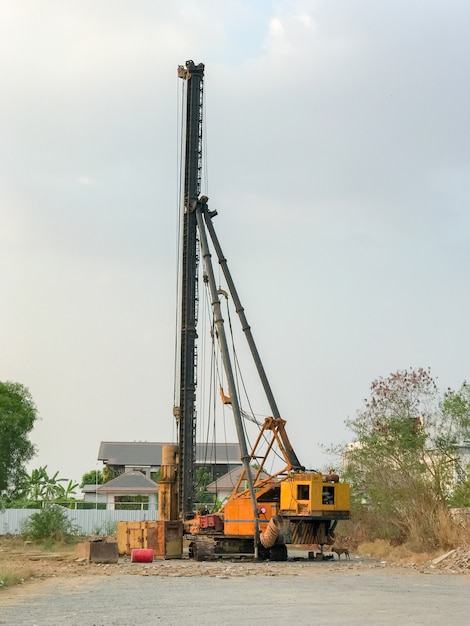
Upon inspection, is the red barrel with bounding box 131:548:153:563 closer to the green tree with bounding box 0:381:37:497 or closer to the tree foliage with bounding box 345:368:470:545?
the tree foliage with bounding box 345:368:470:545

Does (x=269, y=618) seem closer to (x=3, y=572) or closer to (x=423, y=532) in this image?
(x=3, y=572)

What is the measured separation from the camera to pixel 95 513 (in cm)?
5372

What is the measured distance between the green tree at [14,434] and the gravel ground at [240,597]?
→ 38.9 meters

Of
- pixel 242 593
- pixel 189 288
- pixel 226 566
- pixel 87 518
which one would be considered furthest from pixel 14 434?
pixel 242 593

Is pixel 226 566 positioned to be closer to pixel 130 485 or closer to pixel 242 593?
pixel 242 593

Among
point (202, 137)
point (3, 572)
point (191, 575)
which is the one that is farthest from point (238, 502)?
point (202, 137)

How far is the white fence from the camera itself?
52.8 m

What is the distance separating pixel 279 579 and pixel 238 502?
833cm

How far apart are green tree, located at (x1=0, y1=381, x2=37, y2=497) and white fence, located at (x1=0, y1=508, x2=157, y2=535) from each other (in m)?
9.86

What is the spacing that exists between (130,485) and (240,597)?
64750mm

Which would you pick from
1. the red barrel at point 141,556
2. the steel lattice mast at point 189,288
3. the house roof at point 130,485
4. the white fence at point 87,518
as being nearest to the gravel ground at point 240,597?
the red barrel at point 141,556

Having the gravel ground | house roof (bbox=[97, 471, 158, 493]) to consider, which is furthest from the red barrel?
house roof (bbox=[97, 471, 158, 493])

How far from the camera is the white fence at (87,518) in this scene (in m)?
52.8

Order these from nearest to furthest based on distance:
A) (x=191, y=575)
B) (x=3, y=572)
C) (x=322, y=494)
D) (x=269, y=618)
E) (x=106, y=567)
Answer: (x=269, y=618) → (x=3, y=572) → (x=191, y=575) → (x=106, y=567) → (x=322, y=494)
